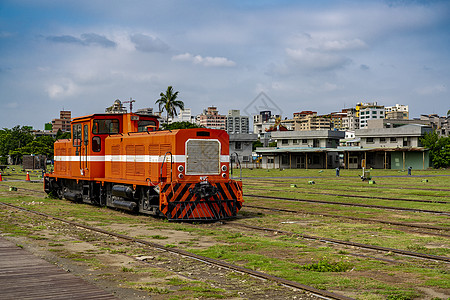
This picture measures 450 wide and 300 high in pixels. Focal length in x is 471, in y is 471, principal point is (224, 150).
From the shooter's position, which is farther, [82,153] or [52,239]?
[82,153]

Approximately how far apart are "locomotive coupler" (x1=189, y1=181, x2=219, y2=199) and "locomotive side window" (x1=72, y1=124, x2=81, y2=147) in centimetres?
808

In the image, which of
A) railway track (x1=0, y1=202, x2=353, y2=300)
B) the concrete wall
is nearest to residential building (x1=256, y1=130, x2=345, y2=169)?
the concrete wall

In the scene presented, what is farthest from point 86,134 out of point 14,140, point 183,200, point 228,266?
point 14,140

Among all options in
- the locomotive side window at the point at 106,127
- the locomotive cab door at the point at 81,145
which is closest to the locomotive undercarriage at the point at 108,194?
the locomotive cab door at the point at 81,145

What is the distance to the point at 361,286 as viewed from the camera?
7.59 m

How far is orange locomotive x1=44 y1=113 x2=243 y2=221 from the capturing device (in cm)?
1524

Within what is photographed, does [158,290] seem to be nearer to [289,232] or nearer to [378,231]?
[289,232]

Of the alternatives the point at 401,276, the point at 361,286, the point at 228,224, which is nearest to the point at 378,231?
the point at 228,224

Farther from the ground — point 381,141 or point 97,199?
point 381,141

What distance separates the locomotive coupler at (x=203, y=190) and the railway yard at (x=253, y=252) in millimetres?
1041

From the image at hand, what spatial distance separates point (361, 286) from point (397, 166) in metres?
72.7

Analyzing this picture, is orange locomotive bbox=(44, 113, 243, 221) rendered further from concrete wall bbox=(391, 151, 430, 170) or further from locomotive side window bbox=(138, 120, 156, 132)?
concrete wall bbox=(391, 151, 430, 170)

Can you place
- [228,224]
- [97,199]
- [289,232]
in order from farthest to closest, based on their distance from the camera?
[97,199], [228,224], [289,232]

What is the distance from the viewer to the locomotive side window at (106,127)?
64.7 feet
